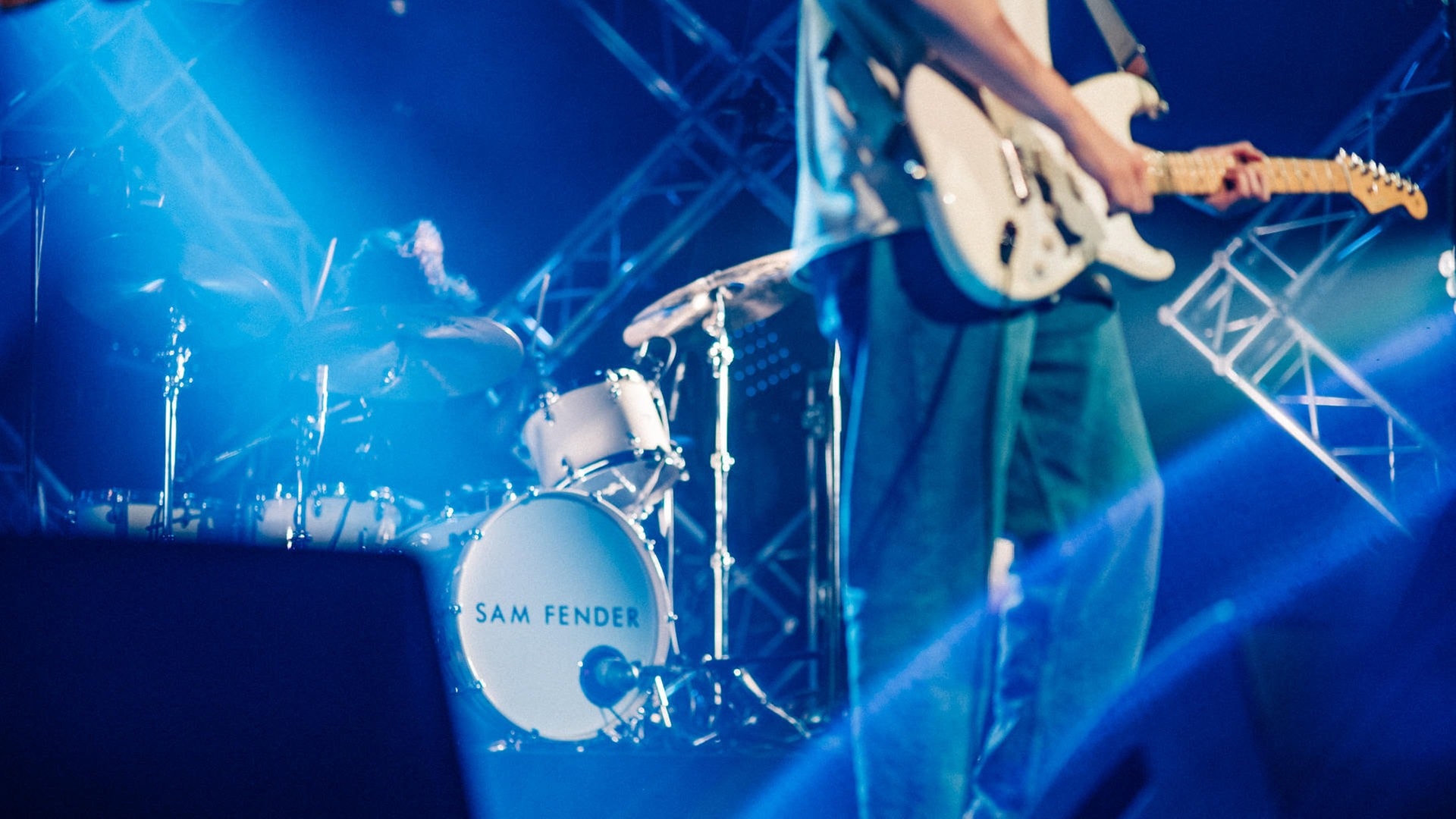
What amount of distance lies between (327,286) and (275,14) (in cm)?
128

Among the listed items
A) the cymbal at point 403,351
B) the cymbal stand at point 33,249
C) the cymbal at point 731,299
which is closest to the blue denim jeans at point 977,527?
the cymbal at point 731,299

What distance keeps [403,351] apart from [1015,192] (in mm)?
2723

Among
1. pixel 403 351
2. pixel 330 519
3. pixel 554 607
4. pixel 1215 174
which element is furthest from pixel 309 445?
pixel 1215 174

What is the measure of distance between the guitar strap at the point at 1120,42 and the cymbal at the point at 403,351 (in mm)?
2276

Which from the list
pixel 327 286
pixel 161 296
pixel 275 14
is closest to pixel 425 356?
pixel 161 296

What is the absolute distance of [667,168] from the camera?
596cm

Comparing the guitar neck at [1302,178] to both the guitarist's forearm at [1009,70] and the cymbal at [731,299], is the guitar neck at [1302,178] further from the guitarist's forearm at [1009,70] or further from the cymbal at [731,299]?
the cymbal at [731,299]

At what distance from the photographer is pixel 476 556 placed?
155 inches

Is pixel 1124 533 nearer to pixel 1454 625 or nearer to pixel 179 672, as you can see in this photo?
pixel 1454 625

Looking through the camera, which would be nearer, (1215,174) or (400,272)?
(1215,174)

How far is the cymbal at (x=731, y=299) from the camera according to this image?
3.88m

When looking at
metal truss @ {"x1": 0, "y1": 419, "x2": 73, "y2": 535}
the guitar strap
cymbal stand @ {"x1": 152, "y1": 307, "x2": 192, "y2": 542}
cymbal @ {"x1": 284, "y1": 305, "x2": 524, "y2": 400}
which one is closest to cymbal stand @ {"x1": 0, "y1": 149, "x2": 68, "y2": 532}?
cymbal stand @ {"x1": 152, "y1": 307, "x2": 192, "y2": 542}

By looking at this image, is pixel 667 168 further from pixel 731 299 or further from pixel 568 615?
pixel 568 615

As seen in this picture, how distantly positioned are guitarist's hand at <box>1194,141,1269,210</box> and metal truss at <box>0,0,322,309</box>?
14.4 ft
